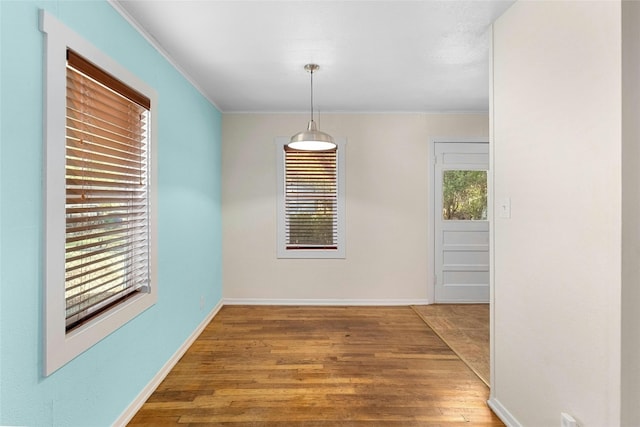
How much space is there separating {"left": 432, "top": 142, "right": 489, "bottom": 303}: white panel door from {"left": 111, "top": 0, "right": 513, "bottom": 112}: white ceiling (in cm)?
80

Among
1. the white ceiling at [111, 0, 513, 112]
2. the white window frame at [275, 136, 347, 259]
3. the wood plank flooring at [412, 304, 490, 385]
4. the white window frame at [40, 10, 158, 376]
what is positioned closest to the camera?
the white window frame at [40, 10, 158, 376]

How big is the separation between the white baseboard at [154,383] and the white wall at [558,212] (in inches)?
90.0

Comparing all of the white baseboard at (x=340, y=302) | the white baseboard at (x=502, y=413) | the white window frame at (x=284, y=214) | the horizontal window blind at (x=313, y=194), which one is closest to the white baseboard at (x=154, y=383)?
the white baseboard at (x=340, y=302)

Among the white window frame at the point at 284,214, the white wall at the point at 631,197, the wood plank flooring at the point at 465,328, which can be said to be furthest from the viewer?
the white window frame at the point at 284,214

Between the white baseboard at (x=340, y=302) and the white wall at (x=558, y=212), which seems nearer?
the white wall at (x=558, y=212)

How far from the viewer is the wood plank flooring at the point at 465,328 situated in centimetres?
286

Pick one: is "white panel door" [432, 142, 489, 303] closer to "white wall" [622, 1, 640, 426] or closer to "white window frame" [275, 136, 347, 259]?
"white window frame" [275, 136, 347, 259]

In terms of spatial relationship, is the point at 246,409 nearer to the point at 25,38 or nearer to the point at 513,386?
the point at 513,386

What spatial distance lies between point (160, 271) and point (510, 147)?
2519 mm

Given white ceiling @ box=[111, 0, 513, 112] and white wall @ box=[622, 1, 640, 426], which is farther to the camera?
white ceiling @ box=[111, 0, 513, 112]

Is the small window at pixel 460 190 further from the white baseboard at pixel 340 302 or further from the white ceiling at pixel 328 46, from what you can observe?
the white baseboard at pixel 340 302

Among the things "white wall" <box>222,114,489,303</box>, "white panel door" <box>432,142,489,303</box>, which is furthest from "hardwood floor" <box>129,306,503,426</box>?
"white panel door" <box>432,142,489,303</box>

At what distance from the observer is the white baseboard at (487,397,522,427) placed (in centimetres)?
195

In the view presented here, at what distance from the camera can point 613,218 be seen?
1.29 m
